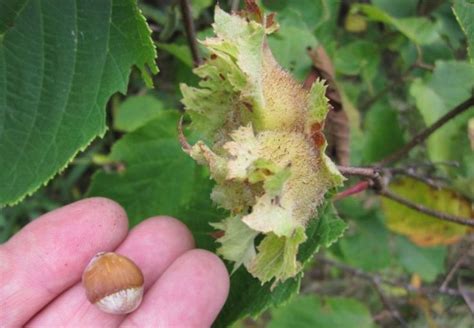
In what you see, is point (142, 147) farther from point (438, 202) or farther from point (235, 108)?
point (438, 202)

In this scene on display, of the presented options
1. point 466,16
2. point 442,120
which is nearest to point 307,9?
point 442,120

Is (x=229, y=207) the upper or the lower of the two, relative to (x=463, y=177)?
upper

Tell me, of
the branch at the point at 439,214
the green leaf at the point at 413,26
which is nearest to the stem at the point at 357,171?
the branch at the point at 439,214

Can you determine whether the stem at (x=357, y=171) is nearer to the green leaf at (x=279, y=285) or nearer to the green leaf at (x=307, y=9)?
the green leaf at (x=279, y=285)

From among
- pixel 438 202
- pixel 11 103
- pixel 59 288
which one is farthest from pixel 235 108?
pixel 438 202

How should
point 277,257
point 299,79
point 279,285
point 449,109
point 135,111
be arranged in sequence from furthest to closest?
1. point 135,111
2. point 449,109
3. point 299,79
4. point 279,285
5. point 277,257

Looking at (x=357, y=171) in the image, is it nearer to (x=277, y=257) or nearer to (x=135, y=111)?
(x=277, y=257)
